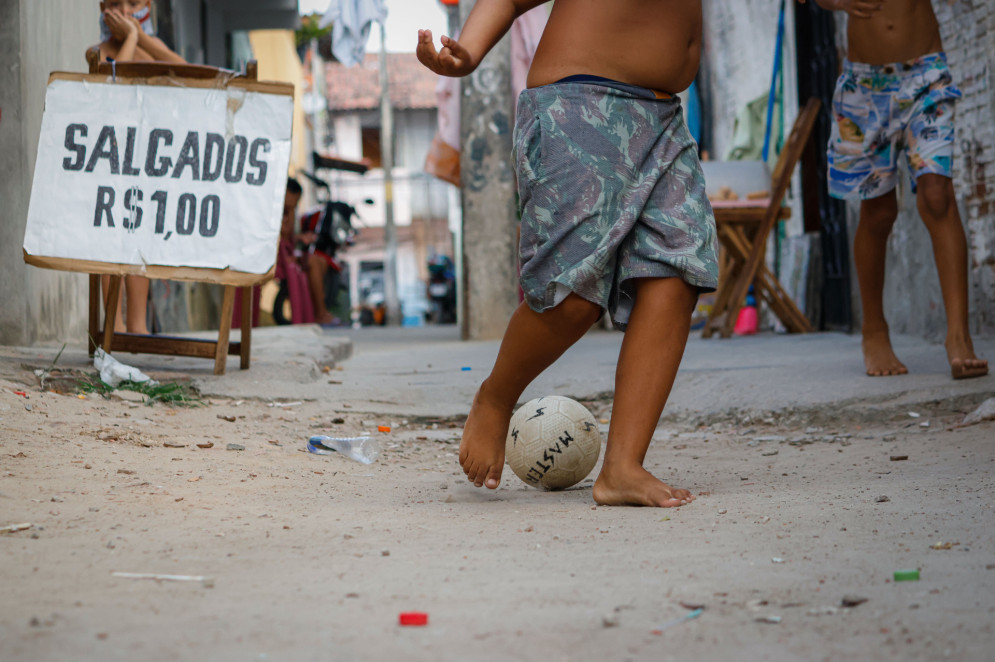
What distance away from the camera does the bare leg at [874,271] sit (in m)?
3.78

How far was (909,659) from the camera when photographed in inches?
43.5

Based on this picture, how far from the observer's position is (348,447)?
2949mm

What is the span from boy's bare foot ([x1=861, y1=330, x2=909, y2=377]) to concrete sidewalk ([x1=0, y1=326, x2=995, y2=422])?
6cm

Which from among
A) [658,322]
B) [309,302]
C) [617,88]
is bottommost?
[309,302]

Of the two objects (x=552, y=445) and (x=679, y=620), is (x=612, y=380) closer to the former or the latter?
(x=552, y=445)

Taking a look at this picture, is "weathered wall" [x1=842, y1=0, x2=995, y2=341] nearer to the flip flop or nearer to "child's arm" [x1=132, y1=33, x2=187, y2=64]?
the flip flop

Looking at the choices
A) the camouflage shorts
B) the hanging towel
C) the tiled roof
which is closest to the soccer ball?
the camouflage shorts

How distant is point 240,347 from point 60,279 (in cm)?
121

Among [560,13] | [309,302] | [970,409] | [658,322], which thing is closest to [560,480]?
[658,322]

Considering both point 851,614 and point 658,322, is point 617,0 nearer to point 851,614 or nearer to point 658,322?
point 658,322

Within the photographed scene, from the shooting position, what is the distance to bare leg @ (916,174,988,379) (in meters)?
3.46

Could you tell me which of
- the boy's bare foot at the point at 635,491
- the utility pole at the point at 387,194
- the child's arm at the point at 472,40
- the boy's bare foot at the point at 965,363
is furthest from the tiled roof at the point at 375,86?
the boy's bare foot at the point at 635,491

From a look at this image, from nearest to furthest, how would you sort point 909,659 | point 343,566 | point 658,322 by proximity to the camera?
point 909,659 → point 343,566 → point 658,322

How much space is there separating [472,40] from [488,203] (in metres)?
5.09
